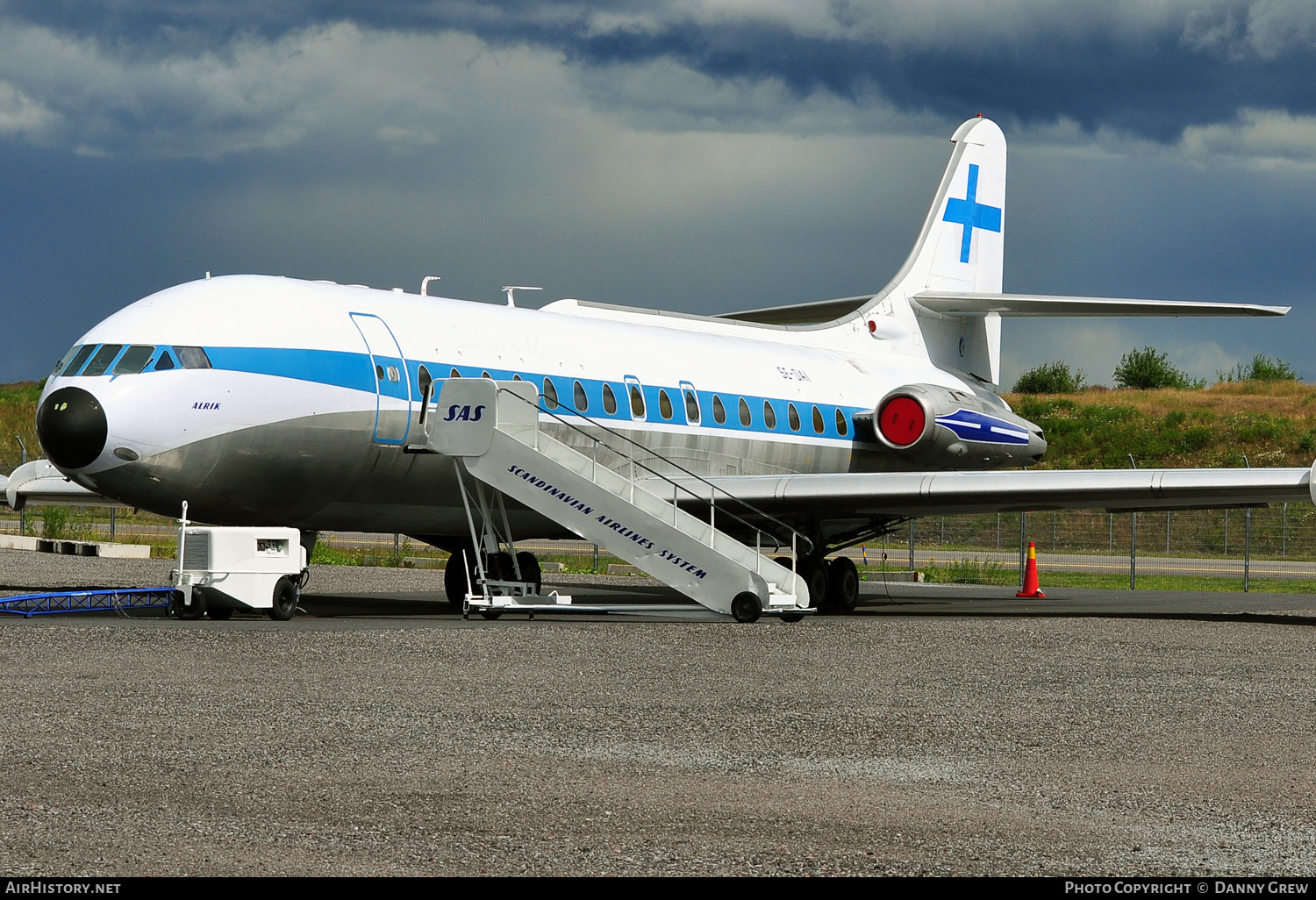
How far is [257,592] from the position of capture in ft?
49.5

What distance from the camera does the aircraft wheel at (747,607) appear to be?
15406mm

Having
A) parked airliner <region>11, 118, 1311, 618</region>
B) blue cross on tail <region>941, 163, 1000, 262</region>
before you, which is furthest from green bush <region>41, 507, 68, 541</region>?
blue cross on tail <region>941, 163, 1000, 262</region>

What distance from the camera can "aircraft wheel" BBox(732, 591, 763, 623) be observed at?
15.4 metres

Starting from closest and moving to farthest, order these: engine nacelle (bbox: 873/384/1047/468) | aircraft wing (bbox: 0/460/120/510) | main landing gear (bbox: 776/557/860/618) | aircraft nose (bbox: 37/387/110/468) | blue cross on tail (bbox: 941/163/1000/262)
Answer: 1. aircraft nose (bbox: 37/387/110/468)
2. aircraft wing (bbox: 0/460/120/510)
3. main landing gear (bbox: 776/557/860/618)
4. engine nacelle (bbox: 873/384/1047/468)
5. blue cross on tail (bbox: 941/163/1000/262)

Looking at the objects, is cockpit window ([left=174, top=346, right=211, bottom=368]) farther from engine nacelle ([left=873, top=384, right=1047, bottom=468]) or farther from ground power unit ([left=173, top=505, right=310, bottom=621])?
engine nacelle ([left=873, top=384, right=1047, bottom=468])

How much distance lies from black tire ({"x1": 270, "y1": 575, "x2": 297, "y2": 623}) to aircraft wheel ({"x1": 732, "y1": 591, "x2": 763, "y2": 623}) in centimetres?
451

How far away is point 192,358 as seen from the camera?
592 inches

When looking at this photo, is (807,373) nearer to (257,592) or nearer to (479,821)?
(257,592)

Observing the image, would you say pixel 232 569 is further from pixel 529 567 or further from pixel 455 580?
pixel 455 580

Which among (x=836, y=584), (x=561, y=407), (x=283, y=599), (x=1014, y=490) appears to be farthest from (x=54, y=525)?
(x=1014, y=490)

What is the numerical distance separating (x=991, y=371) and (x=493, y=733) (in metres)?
20.5

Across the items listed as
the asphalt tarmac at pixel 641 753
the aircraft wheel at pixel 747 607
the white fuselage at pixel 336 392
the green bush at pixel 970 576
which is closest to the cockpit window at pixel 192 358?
the white fuselage at pixel 336 392

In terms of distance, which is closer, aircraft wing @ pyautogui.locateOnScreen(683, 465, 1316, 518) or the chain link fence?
aircraft wing @ pyautogui.locateOnScreen(683, 465, 1316, 518)

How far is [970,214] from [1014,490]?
10849 mm
